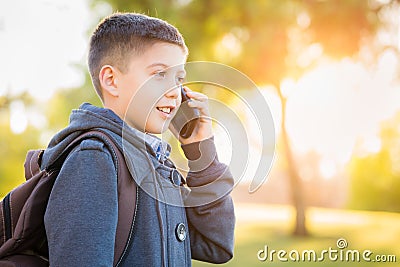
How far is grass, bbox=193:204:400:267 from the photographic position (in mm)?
7645

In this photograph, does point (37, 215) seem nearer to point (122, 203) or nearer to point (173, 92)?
point (122, 203)

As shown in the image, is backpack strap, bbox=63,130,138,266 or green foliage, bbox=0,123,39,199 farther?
green foliage, bbox=0,123,39,199

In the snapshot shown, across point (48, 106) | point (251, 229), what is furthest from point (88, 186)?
point (48, 106)

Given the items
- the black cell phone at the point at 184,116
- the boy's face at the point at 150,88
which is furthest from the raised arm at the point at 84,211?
the black cell phone at the point at 184,116

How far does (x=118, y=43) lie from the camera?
1277mm

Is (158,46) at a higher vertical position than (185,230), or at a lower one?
higher

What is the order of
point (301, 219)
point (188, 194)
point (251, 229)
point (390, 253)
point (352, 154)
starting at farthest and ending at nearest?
1. point (352, 154)
2. point (251, 229)
3. point (301, 219)
4. point (390, 253)
5. point (188, 194)

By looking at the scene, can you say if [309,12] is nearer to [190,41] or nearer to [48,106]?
[190,41]

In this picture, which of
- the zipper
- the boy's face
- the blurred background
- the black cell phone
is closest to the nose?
the boy's face

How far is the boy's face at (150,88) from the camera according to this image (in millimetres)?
1215

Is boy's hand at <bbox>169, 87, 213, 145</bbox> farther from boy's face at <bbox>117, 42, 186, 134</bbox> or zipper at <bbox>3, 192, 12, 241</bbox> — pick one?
zipper at <bbox>3, 192, 12, 241</bbox>

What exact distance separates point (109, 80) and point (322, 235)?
29.6 ft

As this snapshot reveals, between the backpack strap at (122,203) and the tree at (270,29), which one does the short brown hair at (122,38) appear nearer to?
the backpack strap at (122,203)

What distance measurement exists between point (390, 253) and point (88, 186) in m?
7.38
